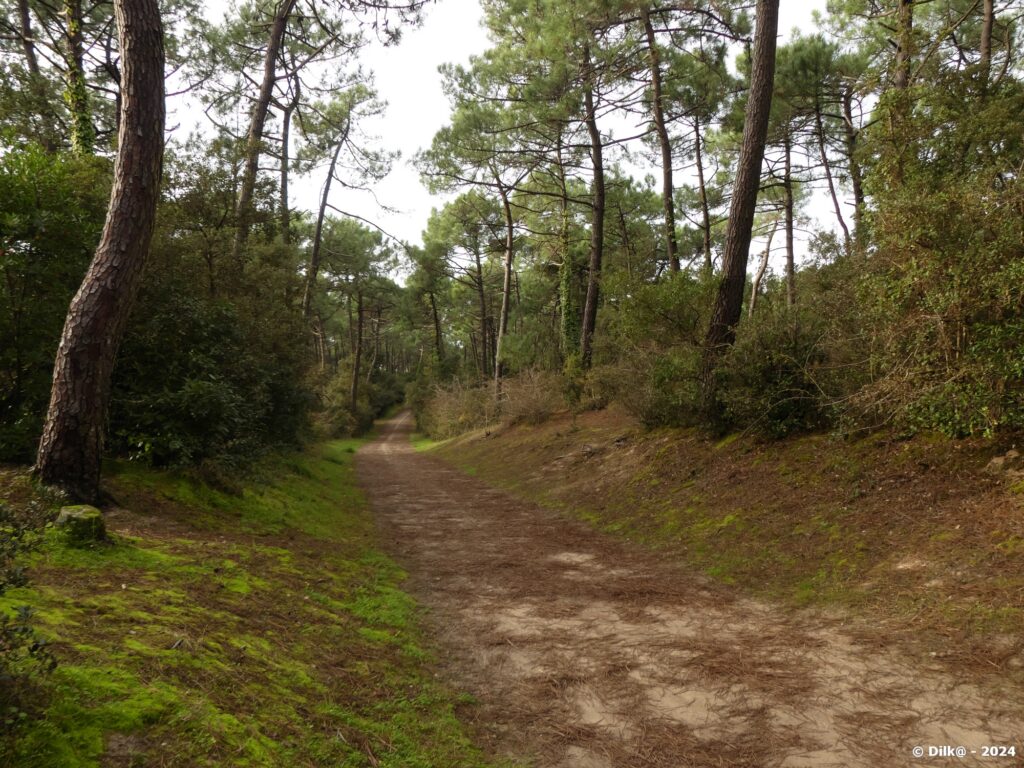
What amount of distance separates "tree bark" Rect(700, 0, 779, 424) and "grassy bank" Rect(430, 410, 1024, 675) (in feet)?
4.38

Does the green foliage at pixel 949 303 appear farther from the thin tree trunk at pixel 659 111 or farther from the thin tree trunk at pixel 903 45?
the thin tree trunk at pixel 659 111

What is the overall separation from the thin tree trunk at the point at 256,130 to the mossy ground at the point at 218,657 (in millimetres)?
6962

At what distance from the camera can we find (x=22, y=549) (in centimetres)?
225

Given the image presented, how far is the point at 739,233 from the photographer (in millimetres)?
9516

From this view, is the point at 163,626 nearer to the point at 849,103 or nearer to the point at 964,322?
the point at 964,322

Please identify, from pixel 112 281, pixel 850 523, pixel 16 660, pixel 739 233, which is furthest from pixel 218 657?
pixel 739 233

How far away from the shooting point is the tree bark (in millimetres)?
9320

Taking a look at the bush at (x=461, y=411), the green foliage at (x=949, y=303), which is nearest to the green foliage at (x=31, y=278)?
the green foliage at (x=949, y=303)

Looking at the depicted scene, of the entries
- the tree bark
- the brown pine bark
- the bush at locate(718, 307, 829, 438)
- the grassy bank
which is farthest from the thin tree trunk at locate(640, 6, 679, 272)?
the brown pine bark

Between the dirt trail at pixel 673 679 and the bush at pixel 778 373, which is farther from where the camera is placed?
the bush at pixel 778 373

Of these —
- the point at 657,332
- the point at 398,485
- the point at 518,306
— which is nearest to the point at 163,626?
the point at 657,332

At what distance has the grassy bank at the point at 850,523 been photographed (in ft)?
13.2

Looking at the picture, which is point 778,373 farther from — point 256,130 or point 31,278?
point 256,130

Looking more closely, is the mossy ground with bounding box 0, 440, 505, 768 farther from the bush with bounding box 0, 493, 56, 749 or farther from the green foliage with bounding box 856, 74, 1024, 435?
the green foliage with bounding box 856, 74, 1024, 435
